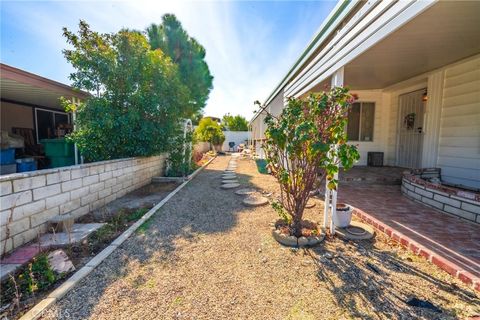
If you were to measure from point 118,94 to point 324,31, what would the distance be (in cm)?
526

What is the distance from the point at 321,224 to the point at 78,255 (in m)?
3.39

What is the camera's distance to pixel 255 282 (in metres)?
2.17

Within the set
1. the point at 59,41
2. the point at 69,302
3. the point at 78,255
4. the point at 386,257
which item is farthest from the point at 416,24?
the point at 59,41

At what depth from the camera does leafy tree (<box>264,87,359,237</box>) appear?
98.9 inches

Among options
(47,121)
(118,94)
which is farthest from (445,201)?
(47,121)

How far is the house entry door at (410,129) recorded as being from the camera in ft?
20.9

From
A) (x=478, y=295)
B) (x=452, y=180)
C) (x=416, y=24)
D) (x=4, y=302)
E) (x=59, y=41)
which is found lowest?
(x=4, y=302)

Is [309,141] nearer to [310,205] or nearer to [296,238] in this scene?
[296,238]

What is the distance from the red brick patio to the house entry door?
2744 millimetres

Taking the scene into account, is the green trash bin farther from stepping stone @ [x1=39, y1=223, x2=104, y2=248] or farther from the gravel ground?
the gravel ground

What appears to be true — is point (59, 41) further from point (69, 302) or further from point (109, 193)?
point (69, 302)

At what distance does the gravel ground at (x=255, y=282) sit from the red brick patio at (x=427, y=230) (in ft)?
0.50

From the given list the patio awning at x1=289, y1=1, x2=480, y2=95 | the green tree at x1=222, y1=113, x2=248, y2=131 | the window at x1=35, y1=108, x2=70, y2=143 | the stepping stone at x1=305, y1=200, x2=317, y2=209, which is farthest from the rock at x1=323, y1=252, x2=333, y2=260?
the green tree at x1=222, y1=113, x2=248, y2=131

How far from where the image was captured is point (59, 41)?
5.43 meters
